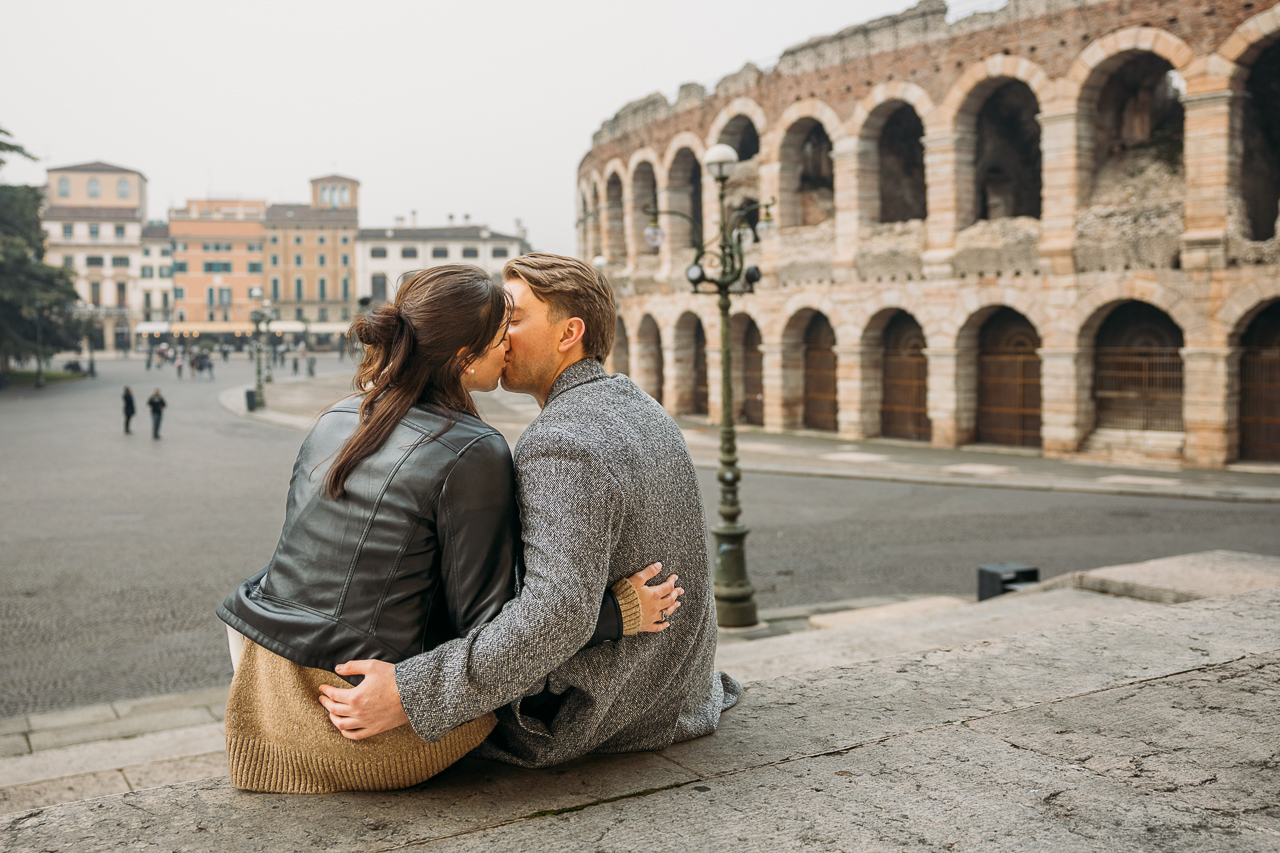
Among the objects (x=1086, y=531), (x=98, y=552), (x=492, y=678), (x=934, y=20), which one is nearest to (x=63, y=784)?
(x=492, y=678)

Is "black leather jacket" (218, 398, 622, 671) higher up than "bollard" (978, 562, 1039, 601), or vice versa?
"black leather jacket" (218, 398, 622, 671)

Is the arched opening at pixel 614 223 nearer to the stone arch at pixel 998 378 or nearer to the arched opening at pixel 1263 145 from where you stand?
the stone arch at pixel 998 378

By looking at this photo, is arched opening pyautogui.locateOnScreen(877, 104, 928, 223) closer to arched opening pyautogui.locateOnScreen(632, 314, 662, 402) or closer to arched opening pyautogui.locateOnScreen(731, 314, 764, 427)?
arched opening pyautogui.locateOnScreen(731, 314, 764, 427)

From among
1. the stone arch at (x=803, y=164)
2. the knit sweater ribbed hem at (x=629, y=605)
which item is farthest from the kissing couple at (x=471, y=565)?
the stone arch at (x=803, y=164)

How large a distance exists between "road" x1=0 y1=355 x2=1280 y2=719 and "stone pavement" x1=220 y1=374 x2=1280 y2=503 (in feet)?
2.09

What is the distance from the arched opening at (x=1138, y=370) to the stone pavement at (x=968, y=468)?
5.01 ft

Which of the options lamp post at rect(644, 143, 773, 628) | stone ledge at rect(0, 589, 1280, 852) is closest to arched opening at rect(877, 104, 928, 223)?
lamp post at rect(644, 143, 773, 628)

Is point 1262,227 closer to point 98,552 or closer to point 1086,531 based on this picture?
point 1086,531

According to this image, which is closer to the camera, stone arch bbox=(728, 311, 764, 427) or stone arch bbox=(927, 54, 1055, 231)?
stone arch bbox=(927, 54, 1055, 231)

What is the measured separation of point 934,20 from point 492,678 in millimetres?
24172

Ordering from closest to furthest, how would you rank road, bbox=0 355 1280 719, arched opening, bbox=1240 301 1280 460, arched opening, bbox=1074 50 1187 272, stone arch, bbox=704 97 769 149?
road, bbox=0 355 1280 719 → arched opening, bbox=1240 301 1280 460 → arched opening, bbox=1074 50 1187 272 → stone arch, bbox=704 97 769 149

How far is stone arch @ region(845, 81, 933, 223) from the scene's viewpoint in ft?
79.9

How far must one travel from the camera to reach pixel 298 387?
47.6m

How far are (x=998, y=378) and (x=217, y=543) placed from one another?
17566 mm
